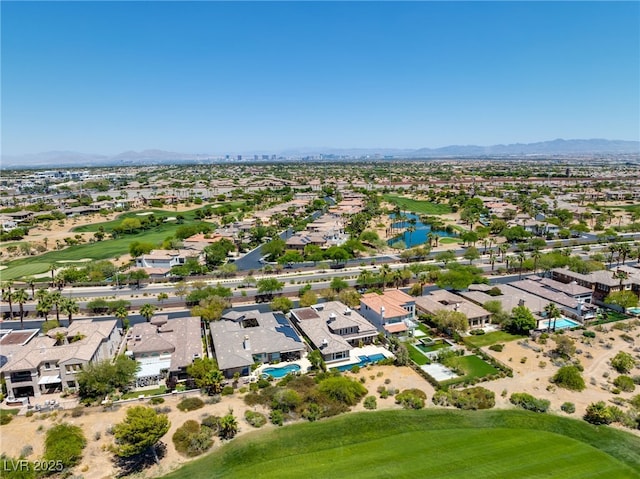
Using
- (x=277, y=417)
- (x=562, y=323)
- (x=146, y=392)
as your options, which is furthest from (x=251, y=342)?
(x=562, y=323)

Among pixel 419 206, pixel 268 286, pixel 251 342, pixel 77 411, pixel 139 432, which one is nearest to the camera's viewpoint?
pixel 139 432

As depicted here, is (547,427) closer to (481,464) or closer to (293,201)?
(481,464)

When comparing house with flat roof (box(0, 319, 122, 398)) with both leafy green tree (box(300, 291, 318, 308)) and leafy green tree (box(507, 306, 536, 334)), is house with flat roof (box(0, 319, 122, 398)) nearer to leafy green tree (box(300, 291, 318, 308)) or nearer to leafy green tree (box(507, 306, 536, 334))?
leafy green tree (box(300, 291, 318, 308))

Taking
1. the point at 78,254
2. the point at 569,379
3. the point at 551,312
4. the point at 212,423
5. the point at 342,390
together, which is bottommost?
the point at 569,379

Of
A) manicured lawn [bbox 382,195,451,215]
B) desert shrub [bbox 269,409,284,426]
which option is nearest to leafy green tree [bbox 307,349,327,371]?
desert shrub [bbox 269,409,284,426]

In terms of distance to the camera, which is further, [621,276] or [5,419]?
[621,276]

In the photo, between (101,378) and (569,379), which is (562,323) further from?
(101,378)

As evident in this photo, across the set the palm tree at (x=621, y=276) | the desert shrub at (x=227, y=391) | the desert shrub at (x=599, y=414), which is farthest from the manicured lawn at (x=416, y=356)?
the palm tree at (x=621, y=276)
